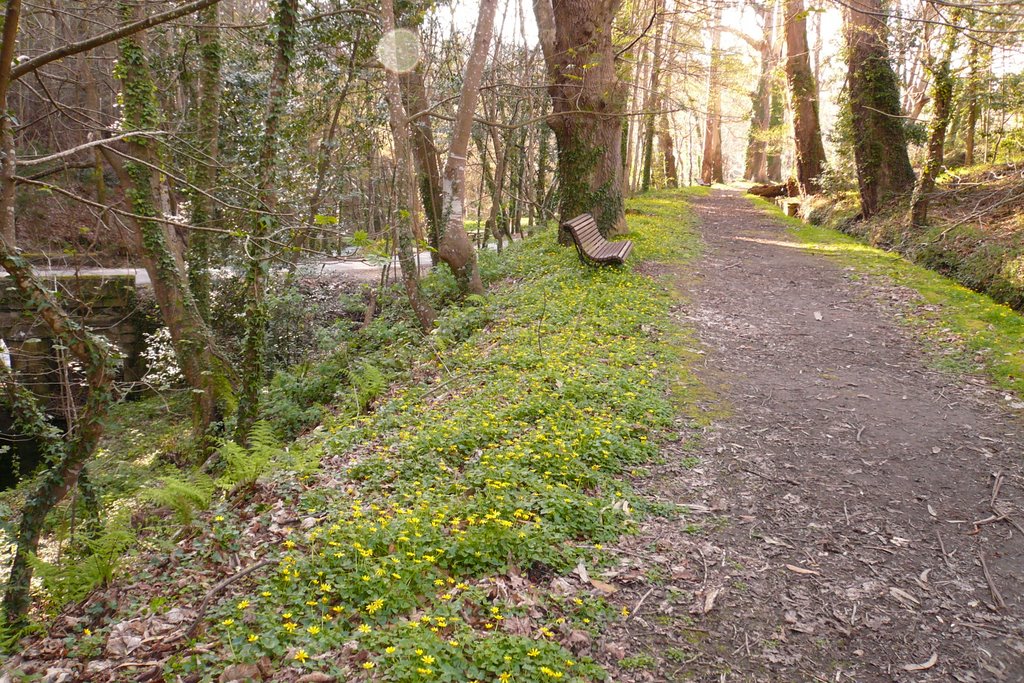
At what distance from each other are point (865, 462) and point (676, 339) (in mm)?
3384

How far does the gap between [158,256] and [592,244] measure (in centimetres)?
755

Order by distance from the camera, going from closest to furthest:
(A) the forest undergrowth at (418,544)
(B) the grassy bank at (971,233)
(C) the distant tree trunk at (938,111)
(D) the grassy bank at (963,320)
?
(A) the forest undergrowth at (418,544)
(D) the grassy bank at (963,320)
(B) the grassy bank at (971,233)
(C) the distant tree trunk at (938,111)

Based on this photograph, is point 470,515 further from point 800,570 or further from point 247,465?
point 800,570

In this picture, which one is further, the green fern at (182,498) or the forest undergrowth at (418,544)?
the green fern at (182,498)

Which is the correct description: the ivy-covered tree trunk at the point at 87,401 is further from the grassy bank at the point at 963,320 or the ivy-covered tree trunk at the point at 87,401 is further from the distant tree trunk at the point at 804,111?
the distant tree trunk at the point at 804,111

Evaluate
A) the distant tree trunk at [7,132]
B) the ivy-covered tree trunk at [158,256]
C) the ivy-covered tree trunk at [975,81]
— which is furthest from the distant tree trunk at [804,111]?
the distant tree trunk at [7,132]

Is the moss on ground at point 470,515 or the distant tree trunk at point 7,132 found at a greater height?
the distant tree trunk at point 7,132

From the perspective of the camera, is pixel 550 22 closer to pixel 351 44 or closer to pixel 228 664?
pixel 351 44

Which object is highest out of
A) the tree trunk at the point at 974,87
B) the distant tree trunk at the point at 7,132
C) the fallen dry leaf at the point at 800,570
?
the tree trunk at the point at 974,87

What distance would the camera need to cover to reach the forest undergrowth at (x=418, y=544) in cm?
338

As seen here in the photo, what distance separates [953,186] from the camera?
13.9 m

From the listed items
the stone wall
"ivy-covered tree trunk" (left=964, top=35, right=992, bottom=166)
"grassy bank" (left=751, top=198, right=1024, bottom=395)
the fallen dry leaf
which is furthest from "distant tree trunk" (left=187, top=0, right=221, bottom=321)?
"ivy-covered tree trunk" (left=964, top=35, right=992, bottom=166)

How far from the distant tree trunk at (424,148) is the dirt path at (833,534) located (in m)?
7.90

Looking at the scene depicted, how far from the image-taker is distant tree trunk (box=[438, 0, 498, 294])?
10.1 metres
